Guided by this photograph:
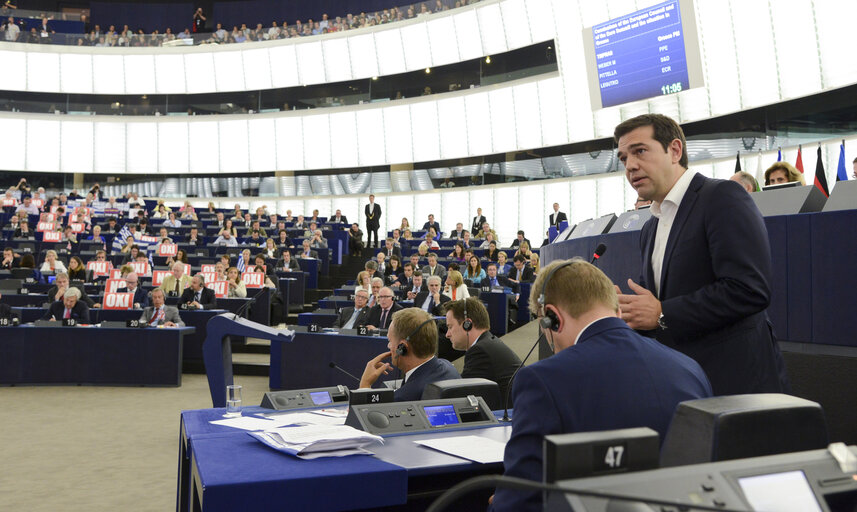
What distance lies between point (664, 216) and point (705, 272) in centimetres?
23

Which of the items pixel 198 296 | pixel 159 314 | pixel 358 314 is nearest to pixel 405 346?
pixel 358 314

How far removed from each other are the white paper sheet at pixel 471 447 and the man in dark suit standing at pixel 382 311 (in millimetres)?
5354

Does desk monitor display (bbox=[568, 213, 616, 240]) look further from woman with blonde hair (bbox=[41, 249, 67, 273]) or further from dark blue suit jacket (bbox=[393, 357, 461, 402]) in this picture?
woman with blonde hair (bbox=[41, 249, 67, 273])

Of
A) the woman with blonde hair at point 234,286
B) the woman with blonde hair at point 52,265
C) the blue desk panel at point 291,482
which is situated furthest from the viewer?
the woman with blonde hair at point 52,265

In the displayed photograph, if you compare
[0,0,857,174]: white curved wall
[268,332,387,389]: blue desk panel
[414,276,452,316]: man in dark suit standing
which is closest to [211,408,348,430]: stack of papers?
[268,332,387,389]: blue desk panel

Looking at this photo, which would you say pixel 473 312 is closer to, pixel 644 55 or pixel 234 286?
pixel 234 286

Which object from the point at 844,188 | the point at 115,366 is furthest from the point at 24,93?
the point at 844,188

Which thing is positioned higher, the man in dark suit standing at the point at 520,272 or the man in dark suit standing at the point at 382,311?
the man in dark suit standing at the point at 520,272

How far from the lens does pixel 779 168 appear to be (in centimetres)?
487

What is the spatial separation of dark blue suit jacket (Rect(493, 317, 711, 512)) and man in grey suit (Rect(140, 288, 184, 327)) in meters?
7.56

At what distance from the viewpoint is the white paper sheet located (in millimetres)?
2008

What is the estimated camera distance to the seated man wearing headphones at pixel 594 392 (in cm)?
142

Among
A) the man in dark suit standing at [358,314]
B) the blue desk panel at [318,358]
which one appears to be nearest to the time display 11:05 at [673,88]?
the man in dark suit standing at [358,314]

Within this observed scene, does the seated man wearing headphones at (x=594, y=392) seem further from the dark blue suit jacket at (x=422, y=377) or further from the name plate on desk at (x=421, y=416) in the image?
the dark blue suit jacket at (x=422, y=377)
